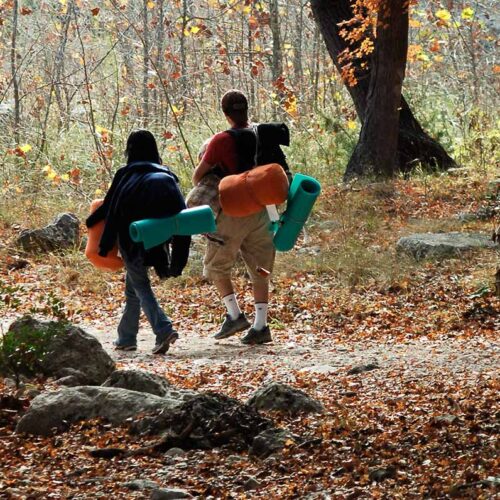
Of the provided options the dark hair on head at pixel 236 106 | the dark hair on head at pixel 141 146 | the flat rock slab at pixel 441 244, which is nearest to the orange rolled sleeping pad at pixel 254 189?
the dark hair on head at pixel 236 106

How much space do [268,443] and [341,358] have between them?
9.94ft

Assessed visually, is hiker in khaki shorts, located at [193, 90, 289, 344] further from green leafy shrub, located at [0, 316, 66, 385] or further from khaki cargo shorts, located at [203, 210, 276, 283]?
green leafy shrub, located at [0, 316, 66, 385]

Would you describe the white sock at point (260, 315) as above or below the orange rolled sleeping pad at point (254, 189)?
below

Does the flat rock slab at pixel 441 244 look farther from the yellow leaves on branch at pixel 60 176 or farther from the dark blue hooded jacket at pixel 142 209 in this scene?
the yellow leaves on branch at pixel 60 176

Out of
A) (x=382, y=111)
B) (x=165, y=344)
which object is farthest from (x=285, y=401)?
(x=382, y=111)

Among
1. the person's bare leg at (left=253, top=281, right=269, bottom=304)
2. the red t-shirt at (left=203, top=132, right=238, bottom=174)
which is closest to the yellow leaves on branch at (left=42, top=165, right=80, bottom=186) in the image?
the person's bare leg at (left=253, top=281, right=269, bottom=304)

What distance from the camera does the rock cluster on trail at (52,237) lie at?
12969mm

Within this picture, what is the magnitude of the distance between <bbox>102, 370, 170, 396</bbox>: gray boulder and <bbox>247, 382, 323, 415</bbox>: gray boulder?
0.57 metres

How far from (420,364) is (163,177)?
2.34m

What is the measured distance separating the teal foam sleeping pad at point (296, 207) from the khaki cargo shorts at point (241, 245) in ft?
0.78

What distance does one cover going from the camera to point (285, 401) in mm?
5883

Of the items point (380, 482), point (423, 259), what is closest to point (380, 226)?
point (423, 259)

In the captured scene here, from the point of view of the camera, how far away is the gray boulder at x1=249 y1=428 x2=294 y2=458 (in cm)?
515

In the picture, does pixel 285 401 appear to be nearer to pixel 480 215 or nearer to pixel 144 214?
pixel 144 214
